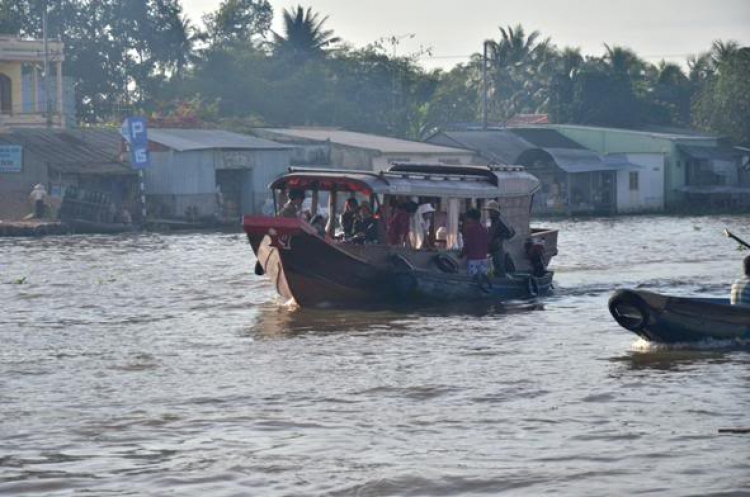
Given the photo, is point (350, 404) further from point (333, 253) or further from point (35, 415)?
point (333, 253)

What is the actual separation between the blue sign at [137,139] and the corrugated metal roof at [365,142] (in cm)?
825

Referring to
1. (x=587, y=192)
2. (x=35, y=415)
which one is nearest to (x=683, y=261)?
(x=35, y=415)

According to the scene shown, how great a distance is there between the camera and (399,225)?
1980cm

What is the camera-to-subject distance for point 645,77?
234 feet

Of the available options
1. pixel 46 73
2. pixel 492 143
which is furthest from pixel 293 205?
pixel 492 143

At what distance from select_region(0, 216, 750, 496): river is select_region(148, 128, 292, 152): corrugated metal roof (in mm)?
21195

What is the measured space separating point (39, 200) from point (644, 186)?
2573cm

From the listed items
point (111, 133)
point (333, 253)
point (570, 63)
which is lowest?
point (333, 253)

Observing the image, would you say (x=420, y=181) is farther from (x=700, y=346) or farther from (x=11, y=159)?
(x=11, y=159)

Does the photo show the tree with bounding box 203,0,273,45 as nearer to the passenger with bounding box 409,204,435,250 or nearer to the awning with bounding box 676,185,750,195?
the awning with bounding box 676,185,750,195

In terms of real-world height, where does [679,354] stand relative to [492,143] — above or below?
below

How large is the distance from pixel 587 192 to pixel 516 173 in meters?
32.6

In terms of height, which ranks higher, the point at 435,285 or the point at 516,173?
the point at 516,173

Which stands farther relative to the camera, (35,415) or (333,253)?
(333,253)
